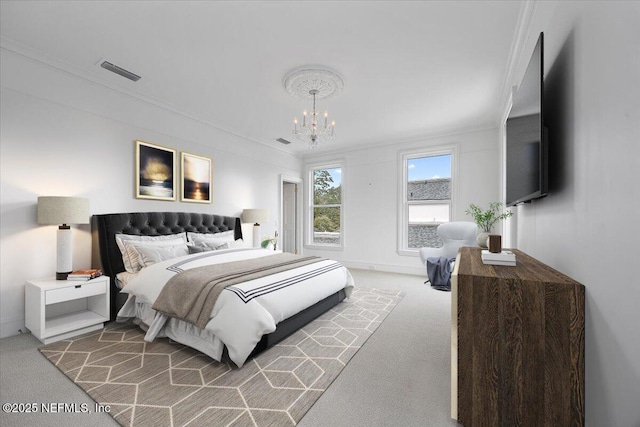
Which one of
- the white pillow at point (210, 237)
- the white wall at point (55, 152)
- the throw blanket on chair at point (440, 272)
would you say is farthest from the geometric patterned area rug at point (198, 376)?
the throw blanket on chair at point (440, 272)

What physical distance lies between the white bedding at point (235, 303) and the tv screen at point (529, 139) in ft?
6.30

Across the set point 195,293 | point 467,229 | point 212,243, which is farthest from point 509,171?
point 212,243

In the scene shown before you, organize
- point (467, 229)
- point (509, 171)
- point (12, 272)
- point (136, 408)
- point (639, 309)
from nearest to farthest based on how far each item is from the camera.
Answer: point (639, 309), point (136, 408), point (509, 171), point (12, 272), point (467, 229)

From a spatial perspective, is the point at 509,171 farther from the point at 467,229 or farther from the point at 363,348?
the point at 467,229

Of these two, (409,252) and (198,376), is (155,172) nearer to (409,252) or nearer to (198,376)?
(198,376)

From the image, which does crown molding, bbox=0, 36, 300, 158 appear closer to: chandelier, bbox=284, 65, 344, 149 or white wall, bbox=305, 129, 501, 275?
chandelier, bbox=284, 65, 344, 149

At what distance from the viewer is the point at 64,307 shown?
2791mm

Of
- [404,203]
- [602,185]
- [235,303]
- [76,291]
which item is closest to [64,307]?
[76,291]

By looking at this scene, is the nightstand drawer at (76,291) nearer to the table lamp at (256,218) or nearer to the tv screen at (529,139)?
the table lamp at (256,218)

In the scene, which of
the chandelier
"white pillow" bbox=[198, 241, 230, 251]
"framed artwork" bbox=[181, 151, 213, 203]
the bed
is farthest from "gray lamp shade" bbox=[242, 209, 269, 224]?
the chandelier

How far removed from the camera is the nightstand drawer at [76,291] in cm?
238

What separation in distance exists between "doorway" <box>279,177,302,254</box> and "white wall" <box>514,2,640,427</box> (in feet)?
17.8

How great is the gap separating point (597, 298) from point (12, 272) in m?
4.25

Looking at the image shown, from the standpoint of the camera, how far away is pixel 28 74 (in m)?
2.63
